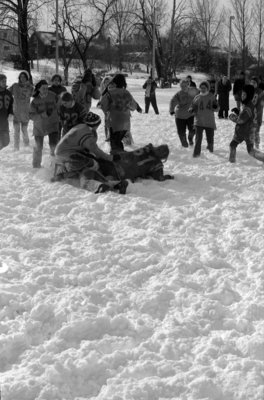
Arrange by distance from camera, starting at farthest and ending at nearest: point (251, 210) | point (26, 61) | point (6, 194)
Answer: point (26, 61) < point (6, 194) < point (251, 210)

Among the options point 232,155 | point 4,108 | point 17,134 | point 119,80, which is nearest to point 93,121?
point 119,80

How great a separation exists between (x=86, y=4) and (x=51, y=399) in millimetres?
35362

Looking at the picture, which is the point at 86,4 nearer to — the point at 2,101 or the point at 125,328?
the point at 2,101

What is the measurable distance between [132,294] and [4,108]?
653 cm

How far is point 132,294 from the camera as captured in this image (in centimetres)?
397

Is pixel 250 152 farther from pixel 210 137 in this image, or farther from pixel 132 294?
pixel 132 294

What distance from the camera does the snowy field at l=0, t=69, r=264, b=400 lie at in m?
2.94

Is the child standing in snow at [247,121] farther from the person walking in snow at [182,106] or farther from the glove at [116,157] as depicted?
the glove at [116,157]

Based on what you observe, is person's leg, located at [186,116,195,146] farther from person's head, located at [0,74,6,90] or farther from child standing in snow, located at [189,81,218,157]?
person's head, located at [0,74,6,90]

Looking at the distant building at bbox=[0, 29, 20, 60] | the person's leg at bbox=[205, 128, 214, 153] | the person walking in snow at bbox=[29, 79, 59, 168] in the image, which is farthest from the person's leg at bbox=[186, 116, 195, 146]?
the distant building at bbox=[0, 29, 20, 60]

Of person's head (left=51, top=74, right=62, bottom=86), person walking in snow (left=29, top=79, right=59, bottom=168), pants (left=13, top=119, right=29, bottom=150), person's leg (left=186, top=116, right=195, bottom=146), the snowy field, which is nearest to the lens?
the snowy field

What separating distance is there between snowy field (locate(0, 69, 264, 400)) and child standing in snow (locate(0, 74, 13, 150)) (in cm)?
276

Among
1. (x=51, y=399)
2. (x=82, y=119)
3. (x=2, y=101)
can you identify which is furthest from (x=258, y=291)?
(x=2, y=101)

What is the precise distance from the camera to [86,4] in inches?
1378
